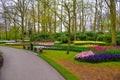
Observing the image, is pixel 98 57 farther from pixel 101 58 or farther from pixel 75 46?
pixel 75 46

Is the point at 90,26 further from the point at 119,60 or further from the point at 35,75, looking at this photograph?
the point at 35,75

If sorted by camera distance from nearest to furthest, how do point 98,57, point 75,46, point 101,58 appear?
point 98,57
point 101,58
point 75,46

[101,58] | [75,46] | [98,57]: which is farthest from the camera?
[75,46]

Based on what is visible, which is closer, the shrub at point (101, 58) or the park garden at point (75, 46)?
the park garden at point (75, 46)

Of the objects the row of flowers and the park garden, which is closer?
the park garden

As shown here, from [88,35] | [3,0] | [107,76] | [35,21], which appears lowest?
[107,76]

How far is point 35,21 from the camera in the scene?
188 feet

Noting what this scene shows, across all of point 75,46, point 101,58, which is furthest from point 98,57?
point 75,46

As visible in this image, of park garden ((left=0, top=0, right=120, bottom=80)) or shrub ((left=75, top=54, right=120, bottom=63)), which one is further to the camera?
shrub ((left=75, top=54, right=120, bottom=63))

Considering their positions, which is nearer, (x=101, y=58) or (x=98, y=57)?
(x=98, y=57)

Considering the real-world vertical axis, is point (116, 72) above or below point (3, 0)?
below

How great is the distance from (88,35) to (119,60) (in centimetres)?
2465

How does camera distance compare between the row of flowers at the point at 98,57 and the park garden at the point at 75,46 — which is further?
the row of flowers at the point at 98,57

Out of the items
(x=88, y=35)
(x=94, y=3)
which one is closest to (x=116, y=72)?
(x=88, y=35)
